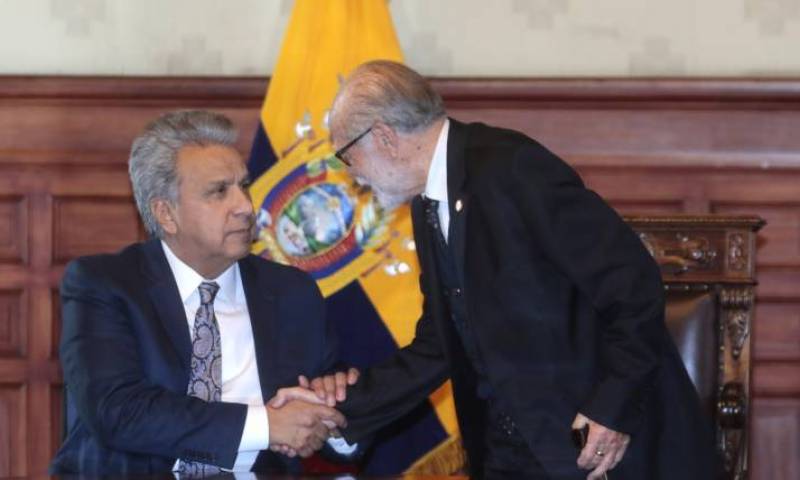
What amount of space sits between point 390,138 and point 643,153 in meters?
1.90

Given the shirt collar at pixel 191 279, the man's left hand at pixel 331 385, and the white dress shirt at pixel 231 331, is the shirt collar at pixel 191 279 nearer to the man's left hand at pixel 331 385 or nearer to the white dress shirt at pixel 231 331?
the white dress shirt at pixel 231 331

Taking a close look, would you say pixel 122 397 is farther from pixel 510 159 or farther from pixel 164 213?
pixel 510 159

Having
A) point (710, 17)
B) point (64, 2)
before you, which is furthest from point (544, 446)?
point (64, 2)

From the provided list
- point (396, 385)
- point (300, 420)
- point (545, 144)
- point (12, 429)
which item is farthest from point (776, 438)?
point (12, 429)

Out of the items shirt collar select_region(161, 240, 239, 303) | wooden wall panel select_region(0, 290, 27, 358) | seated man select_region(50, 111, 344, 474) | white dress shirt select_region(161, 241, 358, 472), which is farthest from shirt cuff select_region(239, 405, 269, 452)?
wooden wall panel select_region(0, 290, 27, 358)

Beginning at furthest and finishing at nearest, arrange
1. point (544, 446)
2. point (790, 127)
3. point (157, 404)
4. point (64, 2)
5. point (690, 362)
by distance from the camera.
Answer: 1. point (64, 2)
2. point (790, 127)
3. point (690, 362)
4. point (157, 404)
5. point (544, 446)

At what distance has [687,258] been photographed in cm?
356

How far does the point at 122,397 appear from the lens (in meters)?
2.71

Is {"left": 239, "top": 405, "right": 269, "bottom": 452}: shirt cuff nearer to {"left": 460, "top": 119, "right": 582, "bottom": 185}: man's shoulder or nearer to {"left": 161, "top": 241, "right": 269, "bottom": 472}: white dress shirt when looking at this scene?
{"left": 161, "top": 241, "right": 269, "bottom": 472}: white dress shirt

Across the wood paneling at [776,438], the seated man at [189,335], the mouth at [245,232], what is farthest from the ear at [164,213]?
the wood paneling at [776,438]

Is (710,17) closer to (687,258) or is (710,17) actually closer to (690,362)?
(687,258)

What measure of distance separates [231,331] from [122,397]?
0.34m

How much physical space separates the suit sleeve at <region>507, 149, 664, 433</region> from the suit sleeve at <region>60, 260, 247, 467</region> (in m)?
0.76

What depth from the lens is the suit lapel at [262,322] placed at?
292 cm
